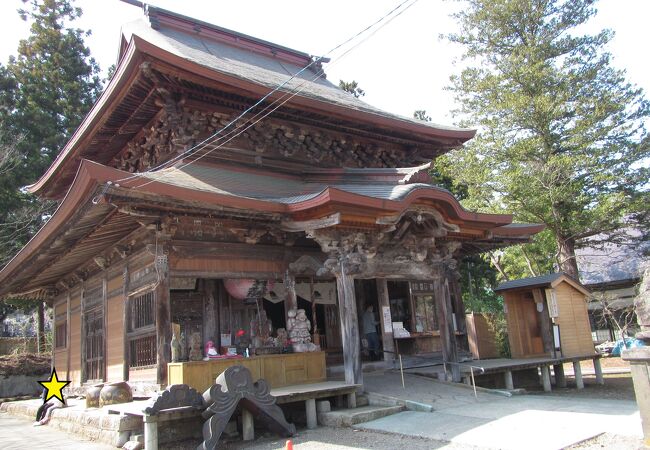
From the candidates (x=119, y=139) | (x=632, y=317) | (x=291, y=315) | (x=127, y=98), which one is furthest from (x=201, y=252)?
(x=632, y=317)

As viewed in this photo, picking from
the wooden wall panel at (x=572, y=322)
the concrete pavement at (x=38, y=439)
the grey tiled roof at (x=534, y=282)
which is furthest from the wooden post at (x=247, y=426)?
the wooden wall panel at (x=572, y=322)

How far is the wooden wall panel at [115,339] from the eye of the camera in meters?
9.73

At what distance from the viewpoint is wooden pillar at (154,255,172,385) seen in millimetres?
7906

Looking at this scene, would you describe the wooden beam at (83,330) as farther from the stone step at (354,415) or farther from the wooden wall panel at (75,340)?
the stone step at (354,415)

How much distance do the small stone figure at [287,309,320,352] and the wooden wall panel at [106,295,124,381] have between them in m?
3.21

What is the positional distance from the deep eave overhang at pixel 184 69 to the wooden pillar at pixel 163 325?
10.3 feet

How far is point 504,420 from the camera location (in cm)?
680

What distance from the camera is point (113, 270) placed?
34.2 feet

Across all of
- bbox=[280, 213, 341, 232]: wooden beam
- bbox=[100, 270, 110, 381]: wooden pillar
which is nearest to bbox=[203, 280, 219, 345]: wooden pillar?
bbox=[280, 213, 341, 232]: wooden beam

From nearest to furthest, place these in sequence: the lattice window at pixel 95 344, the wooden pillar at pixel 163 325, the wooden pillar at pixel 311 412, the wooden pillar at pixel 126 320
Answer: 1. the wooden pillar at pixel 311 412
2. the wooden pillar at pixel 163 325
3. the wooden pillar at pixel 126 320
4. the lattice window at pixel 95 344

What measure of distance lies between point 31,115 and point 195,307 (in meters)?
18.8

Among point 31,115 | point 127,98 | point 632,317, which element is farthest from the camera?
point 31,115

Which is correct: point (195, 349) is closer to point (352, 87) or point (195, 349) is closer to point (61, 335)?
point (61, 335)

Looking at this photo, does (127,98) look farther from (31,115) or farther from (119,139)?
(31,115)
